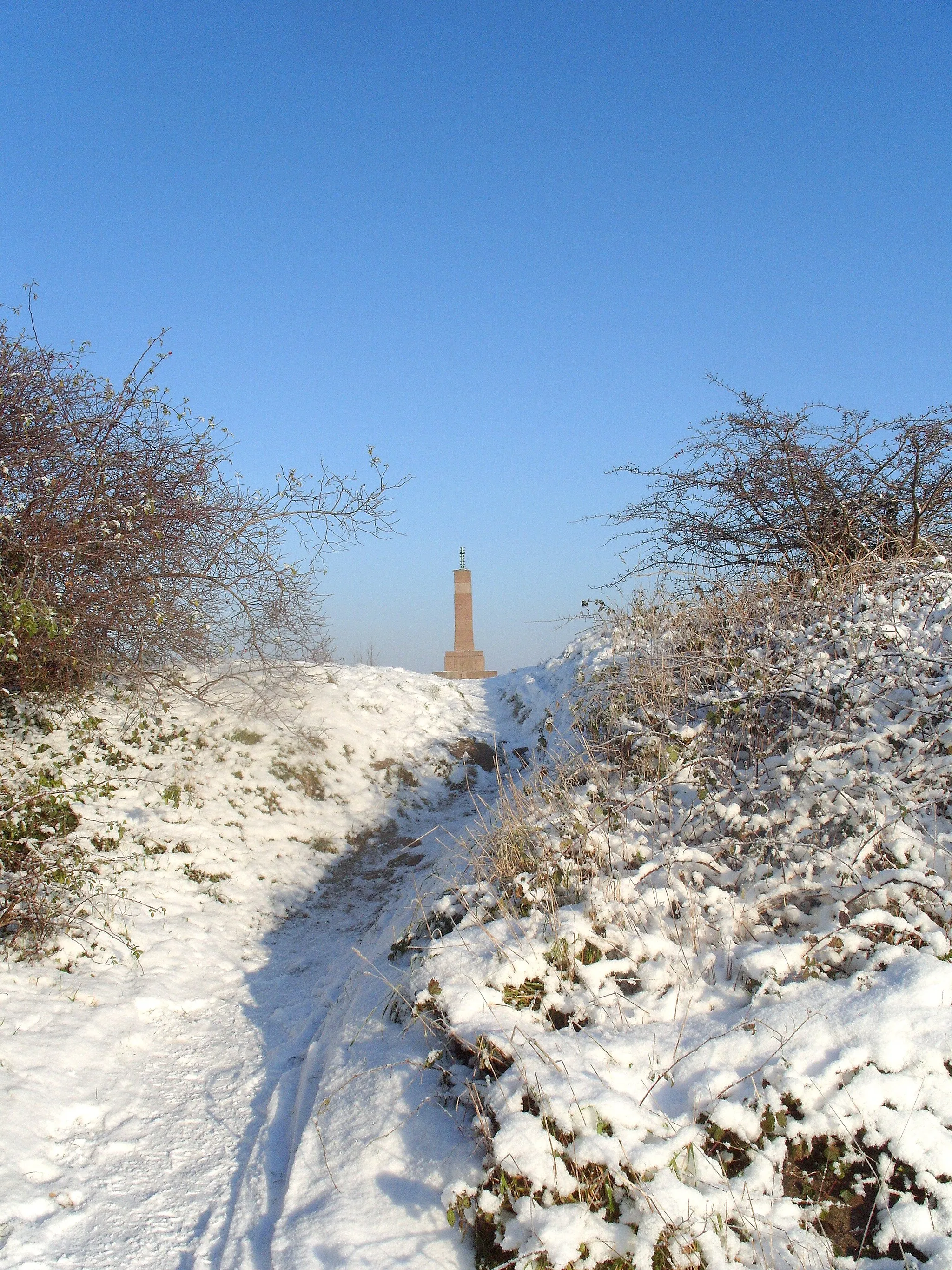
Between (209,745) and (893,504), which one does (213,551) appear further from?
(893,504)

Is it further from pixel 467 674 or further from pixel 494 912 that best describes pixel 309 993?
pixel 467 674

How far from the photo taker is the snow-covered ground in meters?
2.87

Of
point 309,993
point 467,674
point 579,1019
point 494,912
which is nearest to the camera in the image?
point 579,1019

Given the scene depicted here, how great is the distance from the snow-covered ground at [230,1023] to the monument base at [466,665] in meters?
9.48

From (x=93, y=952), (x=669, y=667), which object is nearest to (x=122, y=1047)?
(x=93, y=952)

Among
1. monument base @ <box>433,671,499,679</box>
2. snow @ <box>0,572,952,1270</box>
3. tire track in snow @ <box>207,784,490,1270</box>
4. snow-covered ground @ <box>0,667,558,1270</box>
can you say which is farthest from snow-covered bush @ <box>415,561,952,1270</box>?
monument base @ <box>433,671,499,679</box>

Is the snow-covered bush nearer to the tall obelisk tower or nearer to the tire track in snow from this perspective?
the tire track in snow

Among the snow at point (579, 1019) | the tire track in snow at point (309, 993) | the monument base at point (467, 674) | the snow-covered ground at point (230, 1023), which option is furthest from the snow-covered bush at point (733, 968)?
the monument base at point (467, 674)

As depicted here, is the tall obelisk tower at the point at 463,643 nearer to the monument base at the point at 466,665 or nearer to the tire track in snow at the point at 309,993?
the monument base at the point at 466,665

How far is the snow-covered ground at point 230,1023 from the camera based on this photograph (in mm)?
2869

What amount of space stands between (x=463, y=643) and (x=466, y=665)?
621 millimetres

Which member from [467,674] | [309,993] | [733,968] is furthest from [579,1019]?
[467,674]

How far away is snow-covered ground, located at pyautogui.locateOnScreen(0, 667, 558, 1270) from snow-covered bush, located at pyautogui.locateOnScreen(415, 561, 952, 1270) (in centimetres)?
39

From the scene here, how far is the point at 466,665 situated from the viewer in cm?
1889
